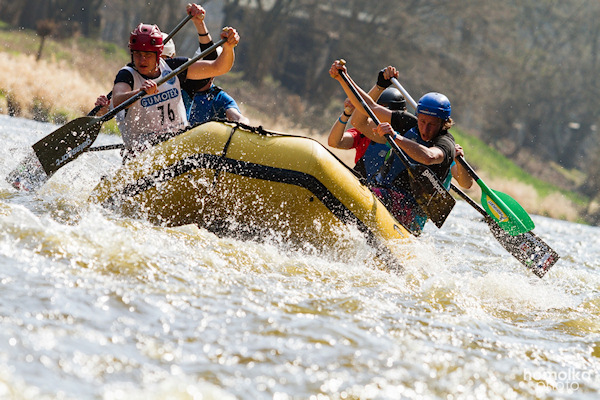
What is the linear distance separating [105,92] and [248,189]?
1481 cm

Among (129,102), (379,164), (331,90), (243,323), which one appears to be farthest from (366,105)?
(331,90)

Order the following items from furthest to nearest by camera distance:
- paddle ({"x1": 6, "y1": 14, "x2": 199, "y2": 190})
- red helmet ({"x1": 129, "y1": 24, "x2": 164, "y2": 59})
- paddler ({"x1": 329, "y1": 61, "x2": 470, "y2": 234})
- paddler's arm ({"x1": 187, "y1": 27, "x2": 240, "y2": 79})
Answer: paddler's arm ({"x1": 187, "y1": 27, "x2": 240, "y2": 79}), paddle ({"x1": 6, "y1": 14, "x2": 199, "y2": 190}), paddler ({"x1": 329, "y1": 61, "x2": 470, "y2": 234}), red helmet ({"x1": 129, "y1": 24, "x2": 164, "y2": 59})

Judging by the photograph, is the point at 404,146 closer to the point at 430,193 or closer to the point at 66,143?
the point at 430,193

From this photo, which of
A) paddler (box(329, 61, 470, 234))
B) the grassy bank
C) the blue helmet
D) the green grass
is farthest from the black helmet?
the green grass

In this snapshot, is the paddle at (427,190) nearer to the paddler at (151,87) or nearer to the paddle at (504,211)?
the paddle at (504,211)

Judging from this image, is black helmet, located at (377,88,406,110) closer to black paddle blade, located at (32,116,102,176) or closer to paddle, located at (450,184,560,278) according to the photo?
paddle, located at (450,184,560,278)

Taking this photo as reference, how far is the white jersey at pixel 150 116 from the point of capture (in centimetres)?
598

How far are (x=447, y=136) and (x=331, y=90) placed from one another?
25336mm

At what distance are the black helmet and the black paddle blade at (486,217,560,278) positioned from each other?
134 cm

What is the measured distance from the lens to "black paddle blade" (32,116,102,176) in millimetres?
6105

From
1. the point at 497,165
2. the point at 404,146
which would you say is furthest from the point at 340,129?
the point at 497,165

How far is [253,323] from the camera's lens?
12.5ft

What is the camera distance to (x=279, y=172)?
17.4 ft

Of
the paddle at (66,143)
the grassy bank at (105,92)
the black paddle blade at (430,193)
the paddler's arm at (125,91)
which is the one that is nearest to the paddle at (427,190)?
the black paddle blade at (430,193)
